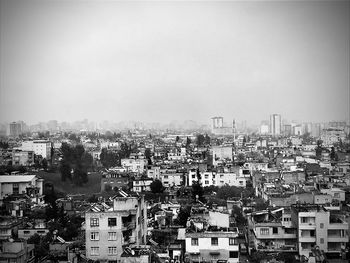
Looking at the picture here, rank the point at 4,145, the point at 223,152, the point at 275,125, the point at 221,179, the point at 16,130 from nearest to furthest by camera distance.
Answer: the point at 221,179, the point at 4,145, the point at 223,152, the point at 16,130, the point at 275,125

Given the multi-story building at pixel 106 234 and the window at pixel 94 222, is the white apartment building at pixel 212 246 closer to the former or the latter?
A: the multi-story building at pixel 106 234

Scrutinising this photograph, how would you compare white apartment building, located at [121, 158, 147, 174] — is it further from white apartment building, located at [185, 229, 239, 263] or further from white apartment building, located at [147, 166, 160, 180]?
white apartment building, located at [185, 229, 239, 263]

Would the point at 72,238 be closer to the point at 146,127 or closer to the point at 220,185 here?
the point at 220,185

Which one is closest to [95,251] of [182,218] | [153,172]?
[182,218]

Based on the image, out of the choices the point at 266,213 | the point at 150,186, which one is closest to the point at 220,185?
the point at 150,186

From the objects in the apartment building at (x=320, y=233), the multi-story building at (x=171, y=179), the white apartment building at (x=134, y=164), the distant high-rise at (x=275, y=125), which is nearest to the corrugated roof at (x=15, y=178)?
the multi-story building at (x=171, y=179)

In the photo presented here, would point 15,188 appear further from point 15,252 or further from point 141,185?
point 15,252

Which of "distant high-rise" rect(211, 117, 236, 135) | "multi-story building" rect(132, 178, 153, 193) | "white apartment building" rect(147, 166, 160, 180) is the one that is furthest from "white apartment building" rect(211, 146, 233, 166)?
"distant high-rise" rect(211, 117, 236, 135)
